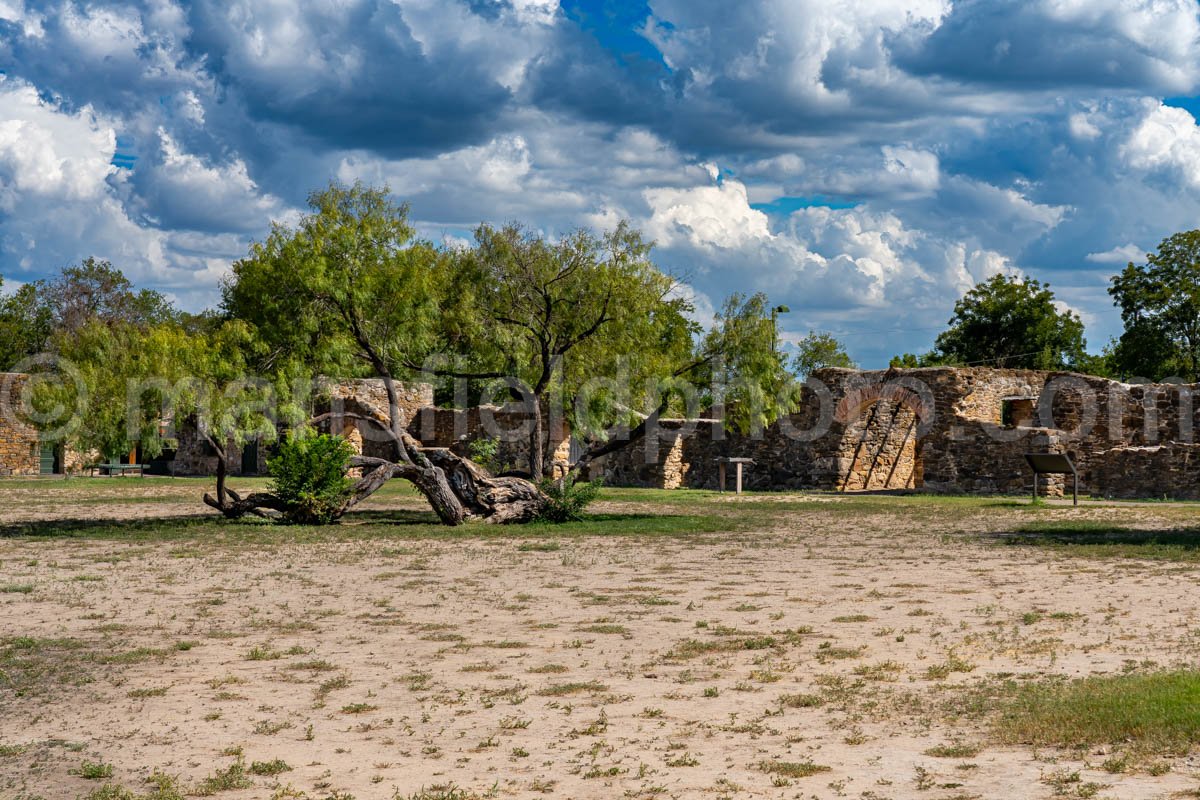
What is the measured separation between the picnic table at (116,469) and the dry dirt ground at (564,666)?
23.4m

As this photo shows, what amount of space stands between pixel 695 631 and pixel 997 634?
73.8 inches

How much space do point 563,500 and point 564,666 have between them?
11.0 metres

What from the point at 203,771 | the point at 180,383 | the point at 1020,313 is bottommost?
the point at 203,771

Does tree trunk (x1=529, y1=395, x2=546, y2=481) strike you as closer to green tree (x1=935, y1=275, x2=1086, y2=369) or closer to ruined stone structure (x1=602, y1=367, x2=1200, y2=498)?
ruined stone structure (x1=602, y1=367, x2=1200, y2=498)

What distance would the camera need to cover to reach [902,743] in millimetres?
5398

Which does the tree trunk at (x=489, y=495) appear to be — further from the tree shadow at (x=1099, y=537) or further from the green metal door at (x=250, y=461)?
the green metal door at (x=250, y=461)

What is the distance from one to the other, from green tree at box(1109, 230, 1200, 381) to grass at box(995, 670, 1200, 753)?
43511 mm

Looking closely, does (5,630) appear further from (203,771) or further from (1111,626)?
(1111,626)

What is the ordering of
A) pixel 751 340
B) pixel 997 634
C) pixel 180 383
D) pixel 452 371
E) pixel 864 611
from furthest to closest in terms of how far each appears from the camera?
pixel 452 371
pixel 751 340
pixel 180 383
pixel 864 611
pixel 997 634

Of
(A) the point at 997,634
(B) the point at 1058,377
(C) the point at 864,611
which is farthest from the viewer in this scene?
(B) the point at 1058,377

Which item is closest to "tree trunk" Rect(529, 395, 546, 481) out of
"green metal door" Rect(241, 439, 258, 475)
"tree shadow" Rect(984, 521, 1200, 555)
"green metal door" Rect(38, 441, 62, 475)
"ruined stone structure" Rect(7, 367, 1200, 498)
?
"ruined stone structure" Rect(7, 367, 1200, 498)

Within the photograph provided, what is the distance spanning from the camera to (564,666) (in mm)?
7141

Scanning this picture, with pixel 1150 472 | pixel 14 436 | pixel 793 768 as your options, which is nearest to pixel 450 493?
pixel 793 768

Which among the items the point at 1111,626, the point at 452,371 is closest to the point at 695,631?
the point at 1111,626
